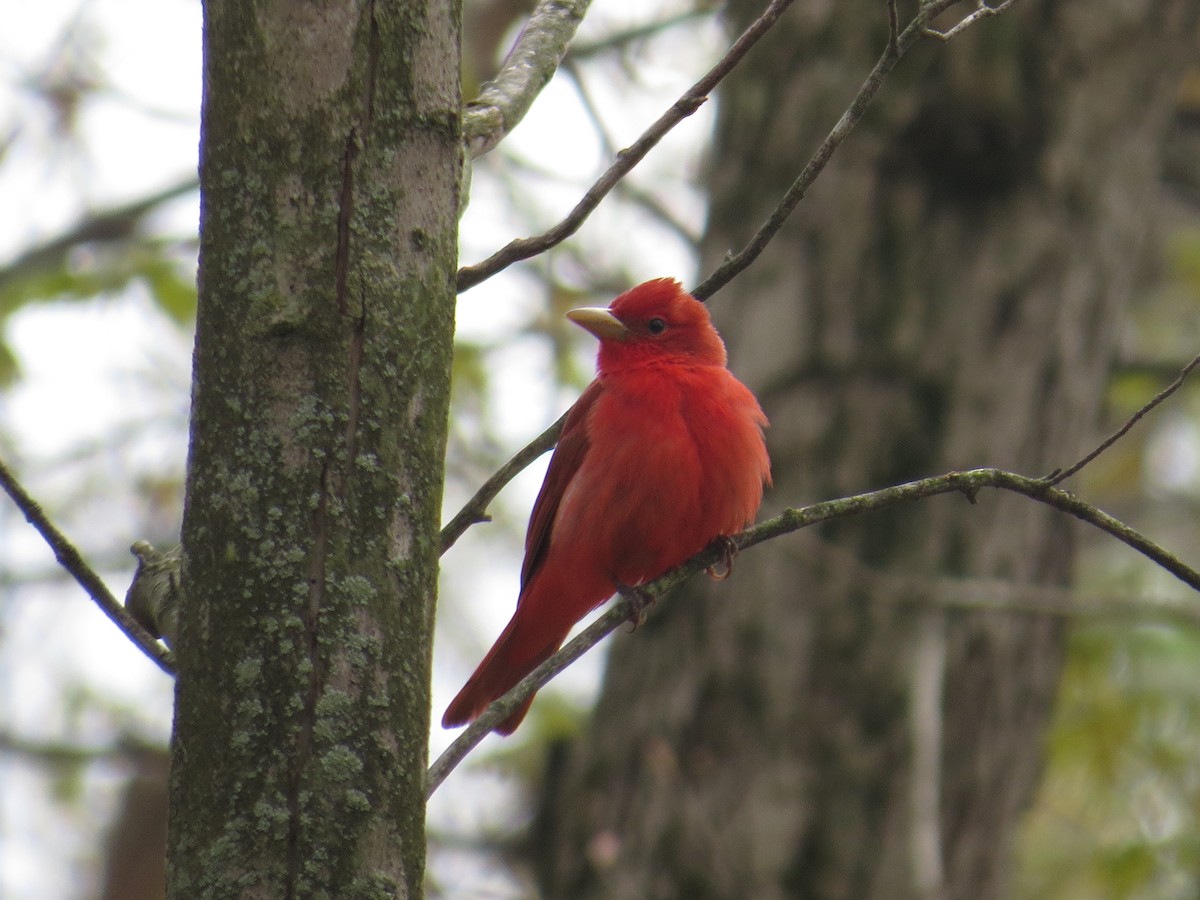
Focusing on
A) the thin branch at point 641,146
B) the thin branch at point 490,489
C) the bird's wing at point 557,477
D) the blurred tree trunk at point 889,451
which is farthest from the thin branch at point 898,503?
the blurred tree trunk at point 889,451

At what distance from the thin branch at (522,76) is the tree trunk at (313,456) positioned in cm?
62

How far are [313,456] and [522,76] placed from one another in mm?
1307

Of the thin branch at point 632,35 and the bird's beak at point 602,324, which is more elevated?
the thin branch at point 632,35

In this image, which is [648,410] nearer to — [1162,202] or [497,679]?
[497,679]

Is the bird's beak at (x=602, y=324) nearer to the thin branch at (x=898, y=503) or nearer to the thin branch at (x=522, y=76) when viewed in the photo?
the thin branch at (x=522, y=76)

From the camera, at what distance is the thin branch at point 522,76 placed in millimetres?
2746

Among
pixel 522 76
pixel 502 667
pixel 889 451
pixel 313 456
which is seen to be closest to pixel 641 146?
pixel 522 76

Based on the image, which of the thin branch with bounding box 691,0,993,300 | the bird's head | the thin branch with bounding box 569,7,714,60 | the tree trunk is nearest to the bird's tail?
the bird's head

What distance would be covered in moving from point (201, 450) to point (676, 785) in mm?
4011

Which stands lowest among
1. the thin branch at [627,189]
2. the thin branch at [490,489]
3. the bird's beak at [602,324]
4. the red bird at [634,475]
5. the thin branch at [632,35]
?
the thin branch at [490,489]

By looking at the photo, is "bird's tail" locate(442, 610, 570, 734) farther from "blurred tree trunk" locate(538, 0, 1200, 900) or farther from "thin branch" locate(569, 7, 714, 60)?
"thin branch" locate(569, 7, 714, 60)

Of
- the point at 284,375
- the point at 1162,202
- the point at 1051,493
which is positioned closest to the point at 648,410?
the point at 1051,493

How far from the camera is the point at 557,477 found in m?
4.88

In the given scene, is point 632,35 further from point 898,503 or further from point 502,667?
point 898,503
